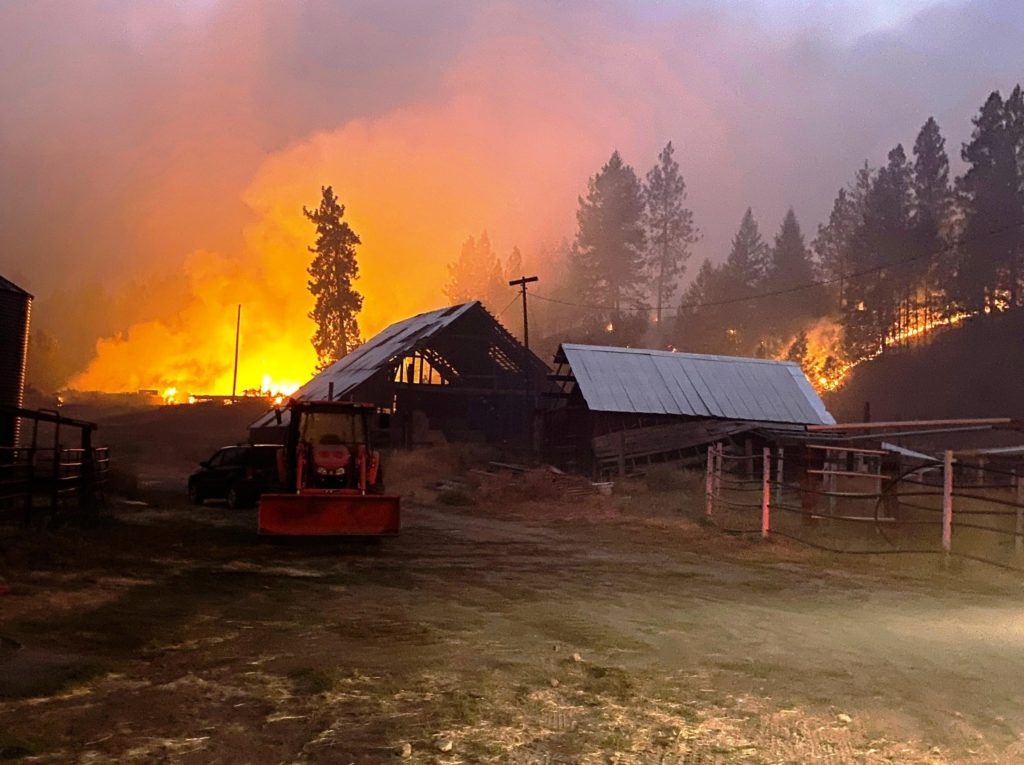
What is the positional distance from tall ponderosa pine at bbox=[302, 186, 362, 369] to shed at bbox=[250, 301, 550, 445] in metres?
25.6

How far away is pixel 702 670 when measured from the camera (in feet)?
23.2

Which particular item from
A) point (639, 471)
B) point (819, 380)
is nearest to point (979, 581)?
point (639, 471)

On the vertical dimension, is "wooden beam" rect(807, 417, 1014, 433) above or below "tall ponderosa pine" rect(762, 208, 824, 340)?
below

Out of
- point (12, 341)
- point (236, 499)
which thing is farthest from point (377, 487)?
point (12, 341)

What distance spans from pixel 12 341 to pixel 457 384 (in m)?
21.3

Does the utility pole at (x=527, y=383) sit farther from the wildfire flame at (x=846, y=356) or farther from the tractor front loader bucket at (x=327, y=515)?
the wildfire flame at (x=846, y=356)

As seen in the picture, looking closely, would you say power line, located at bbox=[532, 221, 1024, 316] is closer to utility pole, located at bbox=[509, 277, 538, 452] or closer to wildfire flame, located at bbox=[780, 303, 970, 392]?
wildfire flame, located at bbox=[780, 303, 970, 392]

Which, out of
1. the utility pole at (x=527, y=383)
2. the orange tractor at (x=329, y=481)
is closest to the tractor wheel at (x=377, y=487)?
the orange tractor at (x=329, y=481)

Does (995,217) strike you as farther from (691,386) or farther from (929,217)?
(691,386)

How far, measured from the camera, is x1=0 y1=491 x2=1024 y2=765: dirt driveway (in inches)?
207

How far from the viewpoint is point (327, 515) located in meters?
14.7

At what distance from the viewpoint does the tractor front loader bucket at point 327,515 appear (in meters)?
14.5

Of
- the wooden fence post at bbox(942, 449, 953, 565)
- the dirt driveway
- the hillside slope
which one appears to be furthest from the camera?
the hillside slope

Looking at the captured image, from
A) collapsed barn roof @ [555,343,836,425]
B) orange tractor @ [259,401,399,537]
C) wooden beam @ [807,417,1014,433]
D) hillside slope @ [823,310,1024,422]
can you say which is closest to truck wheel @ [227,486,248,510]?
orange tractor @ [259,401,399,537]
